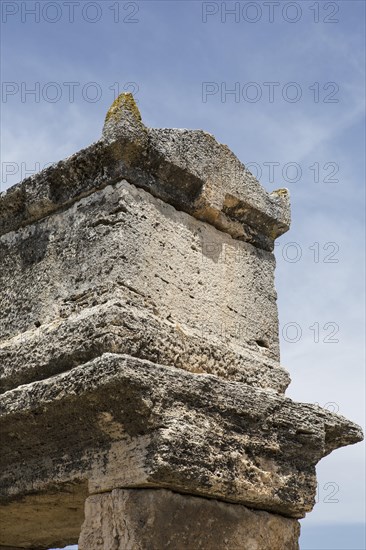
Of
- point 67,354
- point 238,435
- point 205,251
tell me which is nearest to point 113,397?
point 67,354

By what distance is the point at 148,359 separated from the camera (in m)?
3.75

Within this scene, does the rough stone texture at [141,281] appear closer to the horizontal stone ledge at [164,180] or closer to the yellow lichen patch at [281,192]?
the horizontal stone ledge at [164,180]

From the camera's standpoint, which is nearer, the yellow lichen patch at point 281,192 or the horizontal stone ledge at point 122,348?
the horizontal stone ledge at point 122,348

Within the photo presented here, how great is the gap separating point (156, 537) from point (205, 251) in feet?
5.41

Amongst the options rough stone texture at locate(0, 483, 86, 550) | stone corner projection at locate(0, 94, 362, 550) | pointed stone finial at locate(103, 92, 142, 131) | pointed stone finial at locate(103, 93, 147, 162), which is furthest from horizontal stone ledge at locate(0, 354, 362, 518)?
pointed stone finial at locate(103, 92, 142, 131)

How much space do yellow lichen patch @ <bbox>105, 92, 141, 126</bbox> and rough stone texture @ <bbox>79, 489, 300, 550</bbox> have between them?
1.90 metres

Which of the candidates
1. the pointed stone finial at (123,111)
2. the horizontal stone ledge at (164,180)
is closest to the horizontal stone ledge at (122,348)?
the horizontal stone ledge at (164,180)

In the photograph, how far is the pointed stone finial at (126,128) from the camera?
13.6 feet

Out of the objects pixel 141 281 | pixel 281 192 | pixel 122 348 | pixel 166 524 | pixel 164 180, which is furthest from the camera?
pixel 281 192

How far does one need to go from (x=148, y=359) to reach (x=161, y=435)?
0.39 meters

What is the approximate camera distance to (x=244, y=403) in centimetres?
392

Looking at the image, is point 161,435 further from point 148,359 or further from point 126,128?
point 126,128

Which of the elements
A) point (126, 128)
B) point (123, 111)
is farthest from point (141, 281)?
point (123, 111)

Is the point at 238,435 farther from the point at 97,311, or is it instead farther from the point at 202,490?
the point at 97,311
